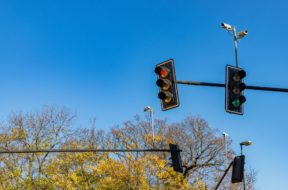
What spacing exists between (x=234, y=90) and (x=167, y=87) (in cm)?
165

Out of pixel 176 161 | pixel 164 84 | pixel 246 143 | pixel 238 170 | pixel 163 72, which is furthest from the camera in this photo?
pixel 246 143

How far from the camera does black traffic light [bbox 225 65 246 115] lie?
10758 mm

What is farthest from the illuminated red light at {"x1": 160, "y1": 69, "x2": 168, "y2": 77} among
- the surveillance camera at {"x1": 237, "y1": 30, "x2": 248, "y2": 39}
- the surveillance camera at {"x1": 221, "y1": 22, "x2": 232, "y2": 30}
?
the surveillance camera at {"x1": 221, "y1": 22, "x2": 232, "y2": 30}

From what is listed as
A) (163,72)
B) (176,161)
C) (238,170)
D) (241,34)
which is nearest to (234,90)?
(163,72)

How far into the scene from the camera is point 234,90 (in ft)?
35.6

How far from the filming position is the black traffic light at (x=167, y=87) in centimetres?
1063

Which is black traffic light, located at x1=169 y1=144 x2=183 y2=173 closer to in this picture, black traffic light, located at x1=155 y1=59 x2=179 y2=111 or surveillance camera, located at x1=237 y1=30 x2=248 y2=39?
black traffic light, located at x1=155 y1=59 x2=179 y2=111

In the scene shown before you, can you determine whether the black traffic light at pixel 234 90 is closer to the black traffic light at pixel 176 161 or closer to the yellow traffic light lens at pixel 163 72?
the yellow traffic light lens at pixel 163 72

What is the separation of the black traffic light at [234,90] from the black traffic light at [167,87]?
127cm

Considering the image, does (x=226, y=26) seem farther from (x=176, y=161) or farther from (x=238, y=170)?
(x=176, y=161)

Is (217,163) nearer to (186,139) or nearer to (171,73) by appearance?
(186,139)

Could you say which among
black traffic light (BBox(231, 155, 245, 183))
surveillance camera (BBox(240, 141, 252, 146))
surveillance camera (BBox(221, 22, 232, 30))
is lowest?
black traffic light (BBox(231, 155, 245, 183))

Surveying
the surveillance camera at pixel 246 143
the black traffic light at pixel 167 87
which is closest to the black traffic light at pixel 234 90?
the black traffic light at pixel 167 87

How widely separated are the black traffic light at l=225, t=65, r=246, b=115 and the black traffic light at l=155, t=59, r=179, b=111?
1.27 m
